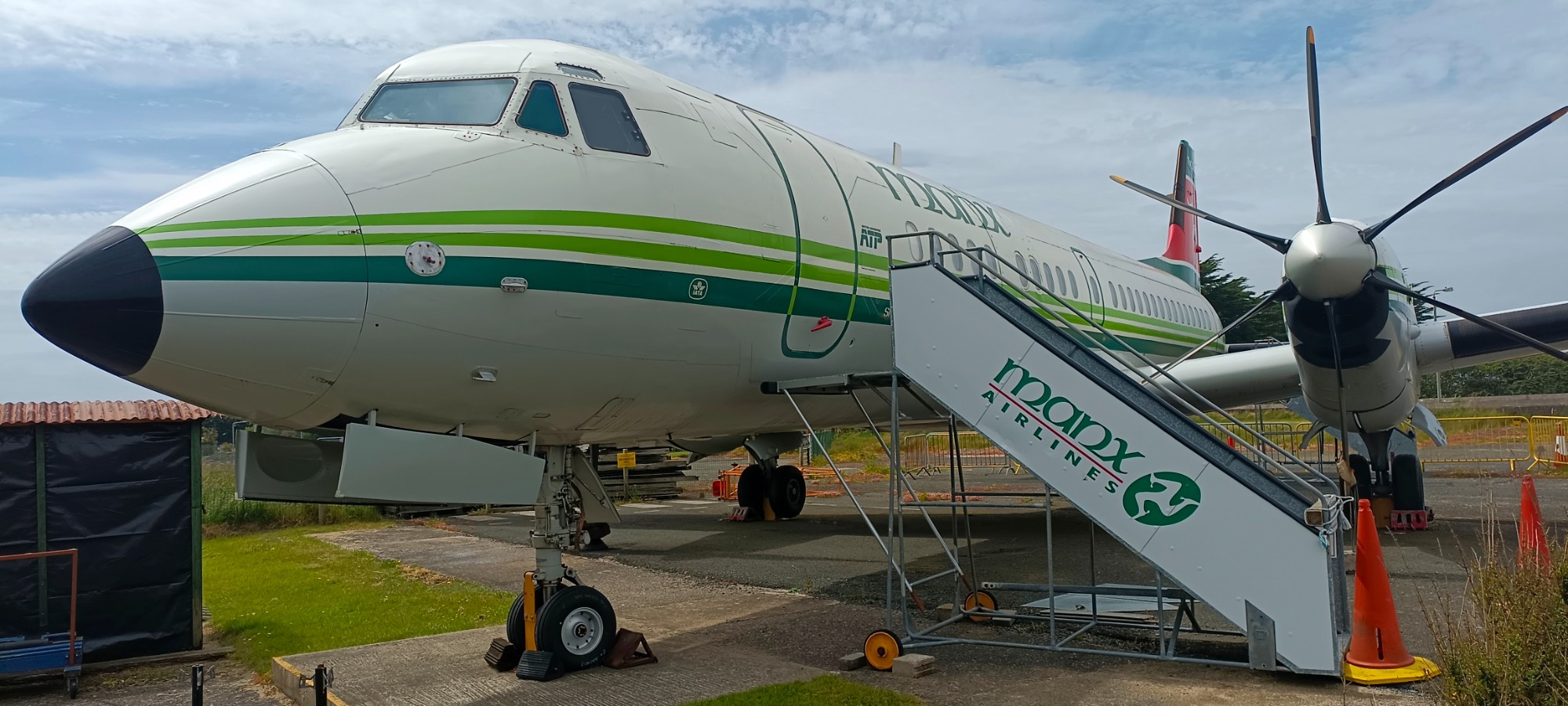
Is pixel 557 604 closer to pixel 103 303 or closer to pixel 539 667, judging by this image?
pixel 539 667

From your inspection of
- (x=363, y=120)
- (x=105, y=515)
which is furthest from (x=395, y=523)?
(x=363, y=120)

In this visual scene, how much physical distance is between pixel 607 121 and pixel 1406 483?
40.9 ft

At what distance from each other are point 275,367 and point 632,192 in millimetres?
2471

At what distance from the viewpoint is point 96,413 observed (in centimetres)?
874

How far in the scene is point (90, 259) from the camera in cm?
502

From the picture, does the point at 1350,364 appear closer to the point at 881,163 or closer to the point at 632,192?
the point at 881,163

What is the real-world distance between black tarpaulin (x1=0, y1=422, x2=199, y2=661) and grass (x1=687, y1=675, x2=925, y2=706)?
17.5 feet

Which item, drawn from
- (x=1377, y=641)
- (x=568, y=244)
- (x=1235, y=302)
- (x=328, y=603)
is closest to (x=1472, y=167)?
(x=1377, y=641)

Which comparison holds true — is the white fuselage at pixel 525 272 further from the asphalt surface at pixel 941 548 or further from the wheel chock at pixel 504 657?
the asphalt surface at pixel 941 548

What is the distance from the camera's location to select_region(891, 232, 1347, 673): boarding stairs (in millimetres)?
5953

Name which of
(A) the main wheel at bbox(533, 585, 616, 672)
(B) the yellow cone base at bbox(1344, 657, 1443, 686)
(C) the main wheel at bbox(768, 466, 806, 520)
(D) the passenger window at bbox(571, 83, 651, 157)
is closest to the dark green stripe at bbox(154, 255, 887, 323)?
(D) the passenger window at bbox(571, 83, 651, 157)

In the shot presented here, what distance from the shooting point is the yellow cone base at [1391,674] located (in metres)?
6.10

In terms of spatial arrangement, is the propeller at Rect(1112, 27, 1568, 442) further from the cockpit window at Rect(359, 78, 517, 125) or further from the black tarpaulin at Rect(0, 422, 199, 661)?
the black tarpaulin at Rect(0, 422, 199, 661)

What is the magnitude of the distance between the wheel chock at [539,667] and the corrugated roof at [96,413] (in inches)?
145
